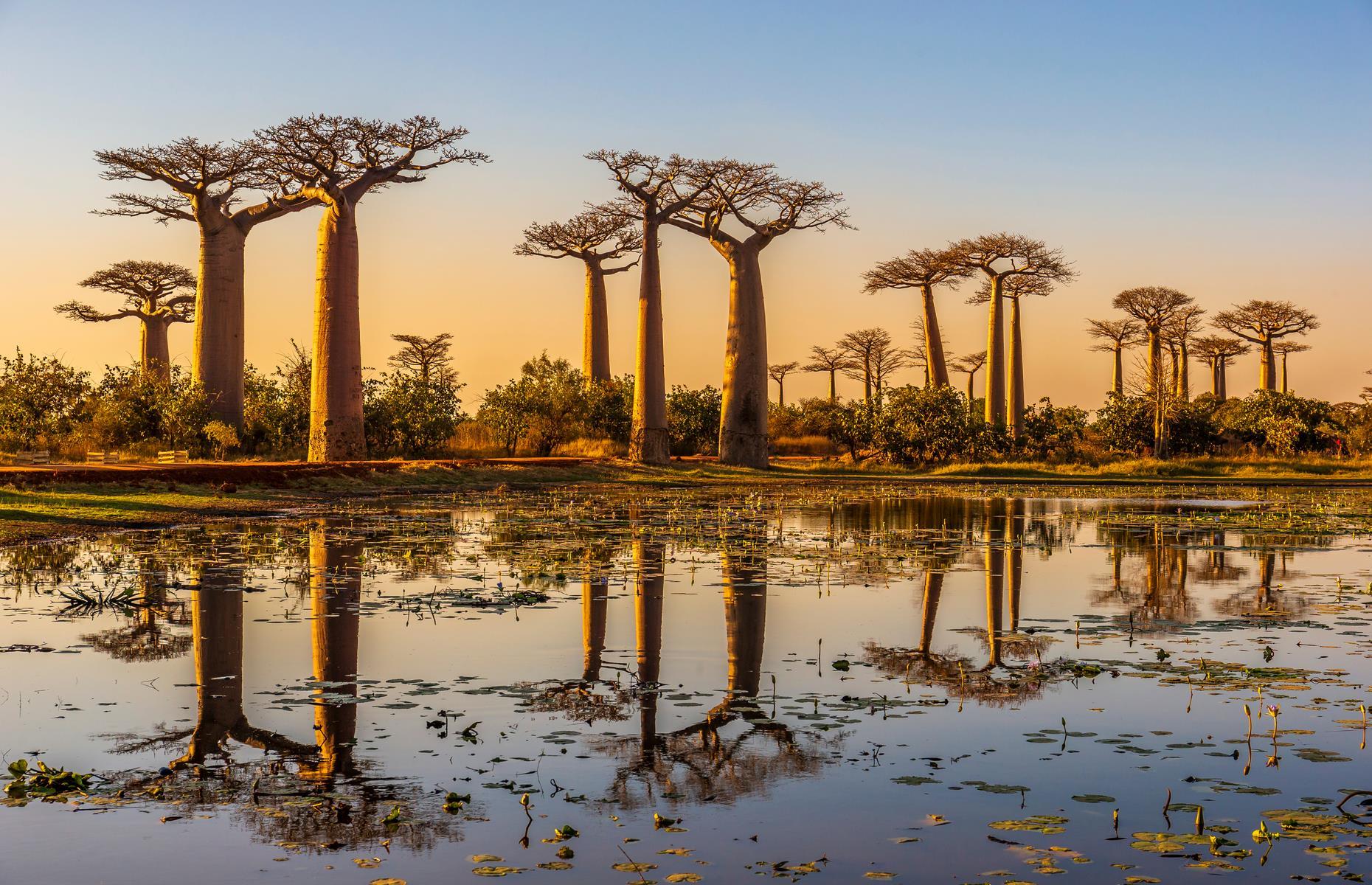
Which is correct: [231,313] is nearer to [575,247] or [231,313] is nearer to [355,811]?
[575,247]

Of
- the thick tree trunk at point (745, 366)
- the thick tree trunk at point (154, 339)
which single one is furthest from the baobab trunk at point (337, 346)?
the thick tree trunk at point (154, 339)

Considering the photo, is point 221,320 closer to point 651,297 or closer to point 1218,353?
point 651,297

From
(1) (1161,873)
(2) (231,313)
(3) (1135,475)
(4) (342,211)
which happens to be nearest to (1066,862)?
(1) (1161,873)

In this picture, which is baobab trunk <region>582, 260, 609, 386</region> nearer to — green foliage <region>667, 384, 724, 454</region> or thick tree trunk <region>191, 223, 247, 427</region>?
green foliage <region>667, 384, 724, 454</region>

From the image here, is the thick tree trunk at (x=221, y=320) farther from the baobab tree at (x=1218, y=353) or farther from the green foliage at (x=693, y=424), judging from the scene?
the baobab tree at (x=1218, y=353)

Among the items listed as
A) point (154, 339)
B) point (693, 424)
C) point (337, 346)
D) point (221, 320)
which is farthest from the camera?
point (154, 339)

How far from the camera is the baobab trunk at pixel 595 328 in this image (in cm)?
3825

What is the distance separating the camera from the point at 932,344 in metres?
40.8

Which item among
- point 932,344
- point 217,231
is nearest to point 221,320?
point 217,231

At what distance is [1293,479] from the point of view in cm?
2700

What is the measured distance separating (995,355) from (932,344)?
2.09 metres

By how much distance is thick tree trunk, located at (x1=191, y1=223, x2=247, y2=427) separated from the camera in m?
28.7

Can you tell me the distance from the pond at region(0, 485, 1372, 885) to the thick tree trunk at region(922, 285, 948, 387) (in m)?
30.2

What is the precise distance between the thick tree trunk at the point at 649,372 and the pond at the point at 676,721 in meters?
18.7
